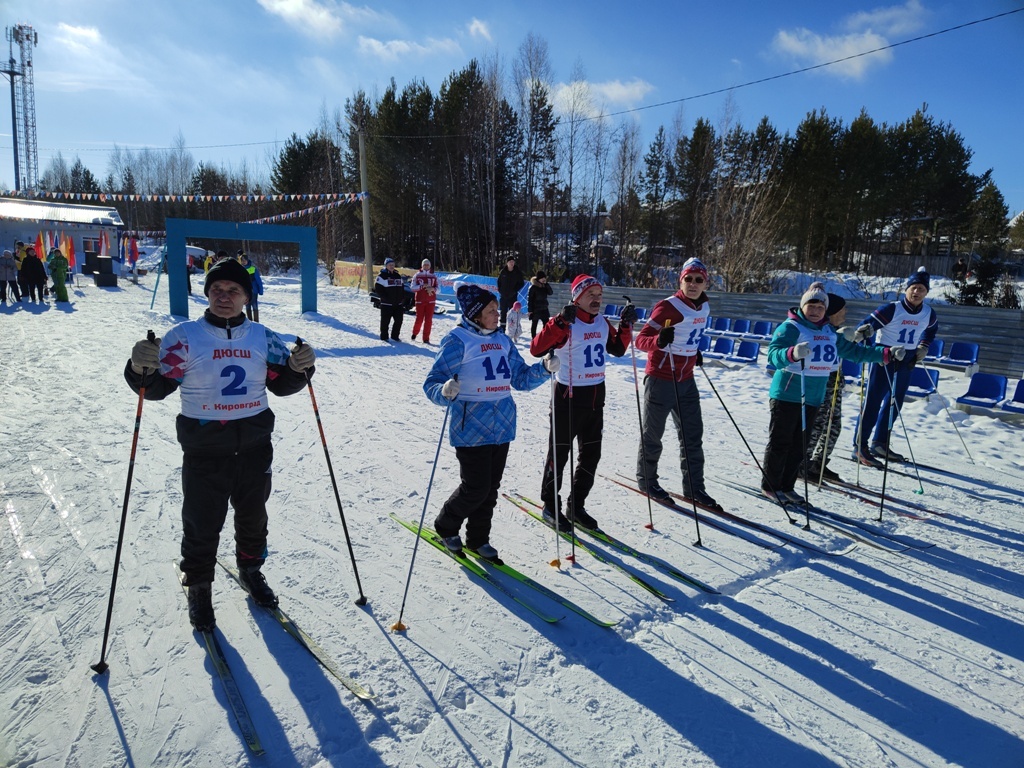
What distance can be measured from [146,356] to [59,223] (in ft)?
126

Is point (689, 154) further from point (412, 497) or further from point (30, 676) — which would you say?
point (30, 676)

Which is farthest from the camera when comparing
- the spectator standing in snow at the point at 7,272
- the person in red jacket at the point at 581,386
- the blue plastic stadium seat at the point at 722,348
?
the spectator standing in snow at the point at 7,272

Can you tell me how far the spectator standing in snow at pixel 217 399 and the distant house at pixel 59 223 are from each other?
33859 millimetres

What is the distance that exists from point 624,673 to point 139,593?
104 inches

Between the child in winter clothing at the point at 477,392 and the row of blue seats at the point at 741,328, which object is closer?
the child in winter clothing at the point at 477,392

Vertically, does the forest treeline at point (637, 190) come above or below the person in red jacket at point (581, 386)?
above

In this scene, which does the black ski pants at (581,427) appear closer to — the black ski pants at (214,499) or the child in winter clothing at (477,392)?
the child in winter clothing at (477,392)

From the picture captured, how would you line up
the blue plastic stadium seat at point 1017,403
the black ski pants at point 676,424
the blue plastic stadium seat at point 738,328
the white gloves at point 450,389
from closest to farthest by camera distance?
the white gloves at point 450,389 < the black ski pants at point 676,424 < the blue plastic stadium seat at point 1017,403 < the blue plastic stadium seat at point 738,328

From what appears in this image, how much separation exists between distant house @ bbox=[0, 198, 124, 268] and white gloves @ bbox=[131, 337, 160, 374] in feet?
111

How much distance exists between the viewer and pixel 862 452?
251 inches

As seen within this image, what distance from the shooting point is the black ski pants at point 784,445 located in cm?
490

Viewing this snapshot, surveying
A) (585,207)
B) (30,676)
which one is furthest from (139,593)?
(585,207)

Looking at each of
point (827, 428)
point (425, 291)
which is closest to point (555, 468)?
point (827, 428)

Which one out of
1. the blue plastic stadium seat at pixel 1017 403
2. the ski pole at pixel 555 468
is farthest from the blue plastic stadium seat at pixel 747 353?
the ski pole at pixel 555 468
